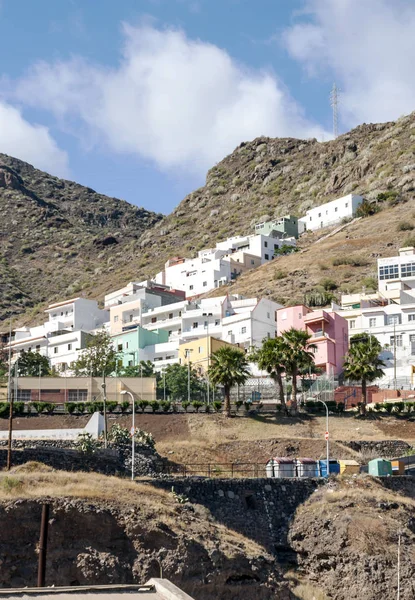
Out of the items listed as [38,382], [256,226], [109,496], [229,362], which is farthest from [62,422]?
[256,226]

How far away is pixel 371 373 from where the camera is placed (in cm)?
7600

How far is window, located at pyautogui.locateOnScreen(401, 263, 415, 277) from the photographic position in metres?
121

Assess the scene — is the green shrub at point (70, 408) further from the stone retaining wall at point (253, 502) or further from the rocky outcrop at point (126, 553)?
the rocky outcrop at point (126, 553)

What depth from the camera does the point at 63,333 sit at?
12144cm

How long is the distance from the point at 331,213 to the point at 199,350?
77173 millimetres

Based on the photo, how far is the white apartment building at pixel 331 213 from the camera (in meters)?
164

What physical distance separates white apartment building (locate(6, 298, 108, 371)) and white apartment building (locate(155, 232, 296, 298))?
1586 cm

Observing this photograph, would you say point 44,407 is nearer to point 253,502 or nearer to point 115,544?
point 253,502

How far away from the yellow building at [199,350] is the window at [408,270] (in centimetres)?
3294

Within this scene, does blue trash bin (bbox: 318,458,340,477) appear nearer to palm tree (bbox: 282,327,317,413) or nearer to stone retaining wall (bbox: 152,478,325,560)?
stone retaining wall (bbox: 152,478,325,560)

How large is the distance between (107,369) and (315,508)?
140ft

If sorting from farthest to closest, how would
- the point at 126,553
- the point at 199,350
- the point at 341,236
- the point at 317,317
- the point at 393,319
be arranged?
the point at 341,236 < the point at 393,319 < the point at 199,350 < the point at 317,317 < the point at 126,553

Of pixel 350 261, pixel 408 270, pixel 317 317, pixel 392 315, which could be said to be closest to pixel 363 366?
pixel 317 317

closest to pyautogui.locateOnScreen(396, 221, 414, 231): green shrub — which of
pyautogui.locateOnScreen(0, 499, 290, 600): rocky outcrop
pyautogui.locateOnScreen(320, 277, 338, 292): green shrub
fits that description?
pyautogui.locateOnScreen(320, 277, 338, 292): green shrub
